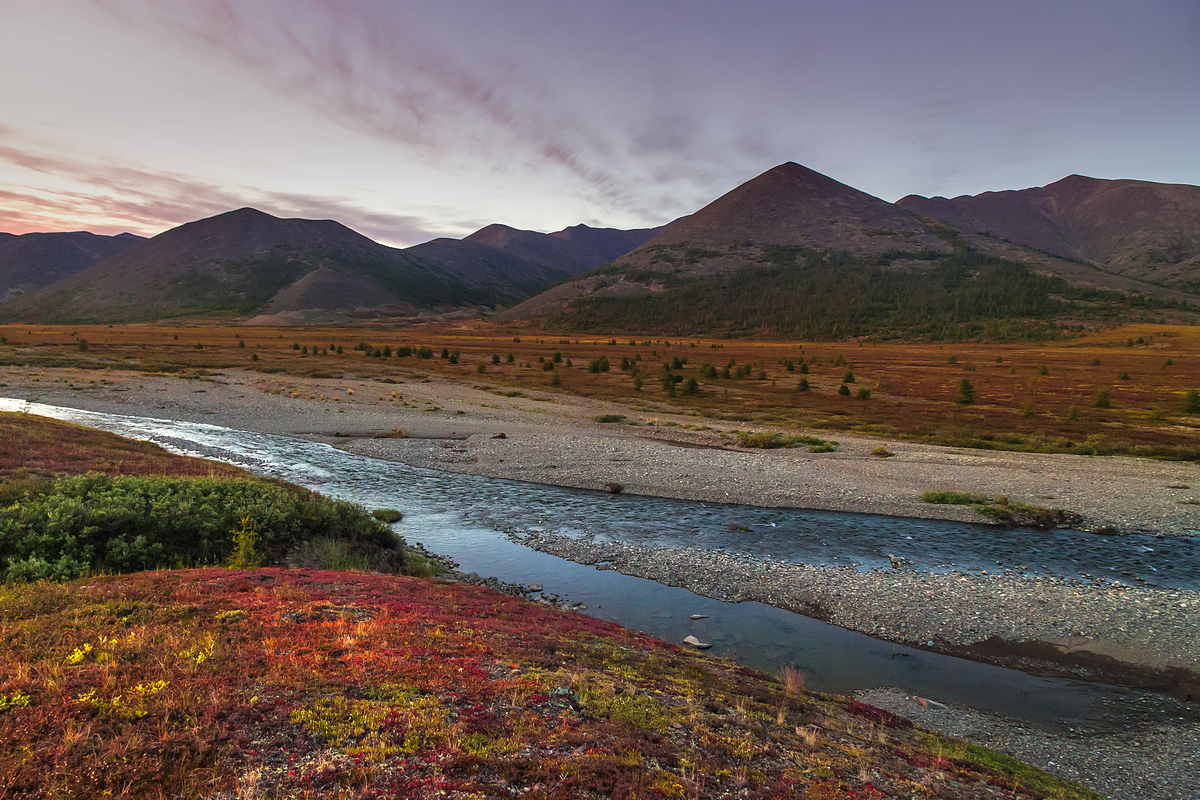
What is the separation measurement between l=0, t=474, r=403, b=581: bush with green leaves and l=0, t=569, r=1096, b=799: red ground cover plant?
2338 mm

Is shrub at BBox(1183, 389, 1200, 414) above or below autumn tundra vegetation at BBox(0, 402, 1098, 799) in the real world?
above

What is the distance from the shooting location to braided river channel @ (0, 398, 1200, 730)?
11.8m

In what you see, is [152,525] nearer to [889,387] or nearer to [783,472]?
[783,472]

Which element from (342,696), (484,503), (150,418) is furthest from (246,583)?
(150,418)

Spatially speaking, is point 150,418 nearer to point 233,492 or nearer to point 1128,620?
point 233,492

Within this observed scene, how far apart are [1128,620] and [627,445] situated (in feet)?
81.7

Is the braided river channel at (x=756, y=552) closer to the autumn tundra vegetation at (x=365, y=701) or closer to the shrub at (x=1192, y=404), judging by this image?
the autumn tundra vegetation at (x=365, y=701)

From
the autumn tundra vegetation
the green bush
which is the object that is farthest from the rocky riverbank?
the green bush

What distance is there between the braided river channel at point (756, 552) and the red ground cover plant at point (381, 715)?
3471 mm

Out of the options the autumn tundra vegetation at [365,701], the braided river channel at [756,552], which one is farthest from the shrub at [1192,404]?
the autumn tundra vegetation at [365,701]

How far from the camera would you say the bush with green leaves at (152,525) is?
10484mm

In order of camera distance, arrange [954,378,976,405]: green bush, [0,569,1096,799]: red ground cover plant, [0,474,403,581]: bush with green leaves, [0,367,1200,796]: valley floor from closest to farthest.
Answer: [0,569,1096,799]: red ground cover plant < [0,474,403,581]: bush with green leaves < [0,367,1200,796]: valley floor < [954,378,976,405]: green bush

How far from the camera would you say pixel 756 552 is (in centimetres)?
1912

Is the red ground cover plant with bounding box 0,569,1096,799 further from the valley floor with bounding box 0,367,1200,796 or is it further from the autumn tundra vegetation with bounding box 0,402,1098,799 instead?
the valley floor with bounding box 0,367,1200,796
